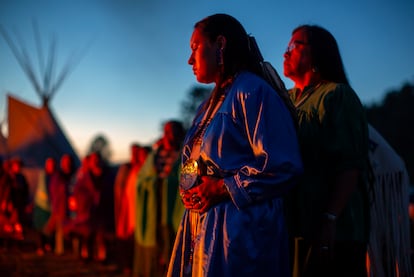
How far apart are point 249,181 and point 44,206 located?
31.6 ft

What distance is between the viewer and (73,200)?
911 cm

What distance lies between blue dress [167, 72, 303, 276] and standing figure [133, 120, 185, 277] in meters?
3.73

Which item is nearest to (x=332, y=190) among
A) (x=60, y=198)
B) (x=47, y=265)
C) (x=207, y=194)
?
(x=207, y=194)

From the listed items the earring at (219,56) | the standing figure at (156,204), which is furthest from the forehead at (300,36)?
the standing figure at (156,204)

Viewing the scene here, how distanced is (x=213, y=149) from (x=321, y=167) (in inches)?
21.4

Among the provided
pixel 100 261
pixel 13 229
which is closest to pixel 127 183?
pixel 100 261

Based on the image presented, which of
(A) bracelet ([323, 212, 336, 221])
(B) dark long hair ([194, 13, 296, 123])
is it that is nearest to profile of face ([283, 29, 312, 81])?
(B) dark long hair ([194, 13, 296, 123])

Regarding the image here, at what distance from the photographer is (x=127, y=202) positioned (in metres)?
7.94

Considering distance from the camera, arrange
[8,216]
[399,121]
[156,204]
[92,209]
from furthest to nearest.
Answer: [399,121]
[8,216]
[92,209]
[156,204]

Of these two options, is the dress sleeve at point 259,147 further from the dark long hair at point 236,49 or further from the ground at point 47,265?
the ground at point 47,265

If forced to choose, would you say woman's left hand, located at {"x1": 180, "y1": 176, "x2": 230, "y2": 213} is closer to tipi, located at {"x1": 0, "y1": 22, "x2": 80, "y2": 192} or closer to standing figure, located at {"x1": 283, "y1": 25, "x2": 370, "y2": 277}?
standing figure, located at {"x1": 283, "y1": 25, "x2": 370, "y2": 277}

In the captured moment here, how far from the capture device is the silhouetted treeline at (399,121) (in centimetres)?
2738

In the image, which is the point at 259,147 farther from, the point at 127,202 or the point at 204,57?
the point at 127,202

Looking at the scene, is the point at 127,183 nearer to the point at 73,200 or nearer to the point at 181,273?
the point at 73,200
